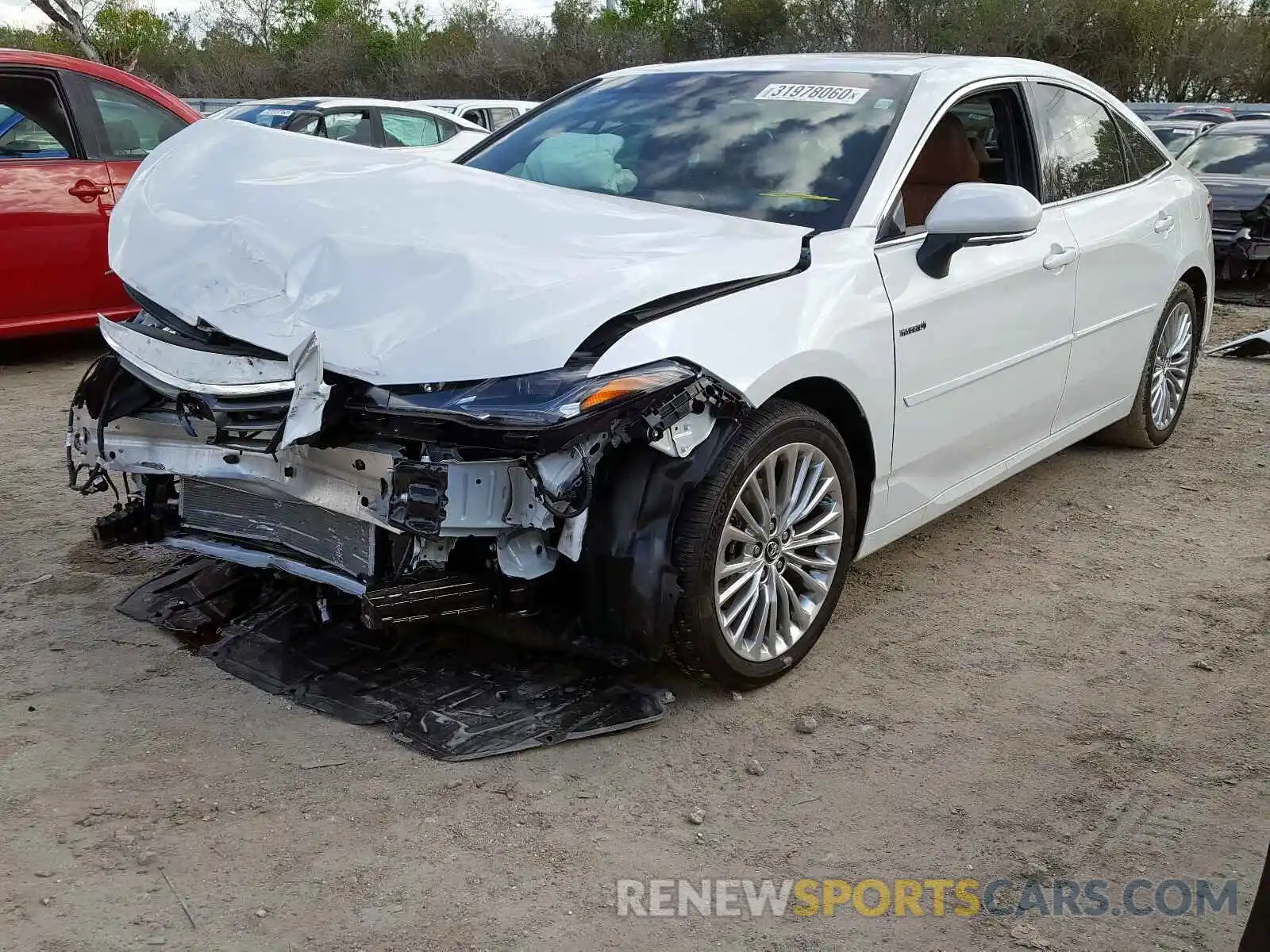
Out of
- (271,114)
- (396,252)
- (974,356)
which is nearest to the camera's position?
(396,252)

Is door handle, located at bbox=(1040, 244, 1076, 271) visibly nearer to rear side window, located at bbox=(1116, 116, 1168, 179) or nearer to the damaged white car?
the damaged white car

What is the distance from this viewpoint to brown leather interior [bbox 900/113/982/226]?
407cm

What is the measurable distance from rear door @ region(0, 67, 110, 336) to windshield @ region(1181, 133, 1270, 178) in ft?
32.5

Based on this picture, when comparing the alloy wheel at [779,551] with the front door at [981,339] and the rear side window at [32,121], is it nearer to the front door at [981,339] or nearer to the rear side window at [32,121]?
the front door at [981,339]

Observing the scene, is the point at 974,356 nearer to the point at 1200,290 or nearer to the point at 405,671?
the point at 405,671

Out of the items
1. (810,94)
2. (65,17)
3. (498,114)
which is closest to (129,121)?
(810,94)

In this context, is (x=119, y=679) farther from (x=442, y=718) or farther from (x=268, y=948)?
(x=268, y=948)

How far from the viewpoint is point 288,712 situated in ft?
11.2

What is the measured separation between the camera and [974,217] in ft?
12.3

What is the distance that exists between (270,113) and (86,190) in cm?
509

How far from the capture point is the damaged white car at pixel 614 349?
305 centimetres

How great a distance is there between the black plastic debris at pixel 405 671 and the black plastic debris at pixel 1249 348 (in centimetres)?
635

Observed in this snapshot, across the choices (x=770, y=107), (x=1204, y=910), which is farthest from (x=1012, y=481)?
(x=1204, y=910)

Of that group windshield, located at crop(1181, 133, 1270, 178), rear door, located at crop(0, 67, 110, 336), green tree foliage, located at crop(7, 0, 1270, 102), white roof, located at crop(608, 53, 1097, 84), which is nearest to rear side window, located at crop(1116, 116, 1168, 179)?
white roof, located at crop(608, 53, 1097, 84)
